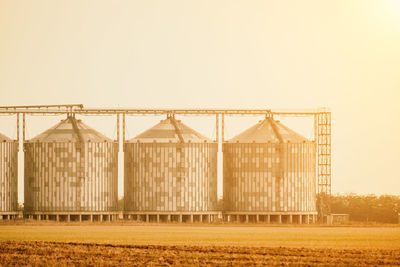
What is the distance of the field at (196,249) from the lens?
2571 inches

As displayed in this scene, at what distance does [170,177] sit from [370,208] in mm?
35442

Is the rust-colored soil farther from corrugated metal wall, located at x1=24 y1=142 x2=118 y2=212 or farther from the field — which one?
corrugated metal wall, located at x1=24 y1=142 x2=118 y2=212

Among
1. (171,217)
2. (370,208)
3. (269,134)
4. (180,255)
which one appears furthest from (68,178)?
(180,255)

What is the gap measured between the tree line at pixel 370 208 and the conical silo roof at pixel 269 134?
12716mm

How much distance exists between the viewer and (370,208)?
6186 inches

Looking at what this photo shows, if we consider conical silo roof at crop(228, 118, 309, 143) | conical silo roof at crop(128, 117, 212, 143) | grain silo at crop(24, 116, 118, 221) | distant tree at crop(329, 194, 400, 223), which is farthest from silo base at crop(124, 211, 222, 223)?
distant tree at crop(329, 194, 400, 223)

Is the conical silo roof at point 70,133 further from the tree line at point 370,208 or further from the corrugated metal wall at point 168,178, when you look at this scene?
the tree line at point 370,208

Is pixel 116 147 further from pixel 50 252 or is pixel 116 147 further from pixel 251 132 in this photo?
pixel 50 252

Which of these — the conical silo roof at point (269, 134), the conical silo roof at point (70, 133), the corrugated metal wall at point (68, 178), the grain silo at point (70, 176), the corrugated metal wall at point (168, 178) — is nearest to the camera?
the grain silo at point (70, 176)

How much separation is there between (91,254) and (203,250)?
8288 mm

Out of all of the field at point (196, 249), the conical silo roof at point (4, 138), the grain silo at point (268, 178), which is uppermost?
the conical silo roof at point (4, 138)

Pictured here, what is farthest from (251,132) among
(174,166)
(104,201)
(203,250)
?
(203,250)

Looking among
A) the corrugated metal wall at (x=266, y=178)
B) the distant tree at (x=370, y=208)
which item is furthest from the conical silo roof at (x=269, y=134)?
the distant tree at (x=370, y=208)

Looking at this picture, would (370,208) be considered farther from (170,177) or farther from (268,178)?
(170,177)
